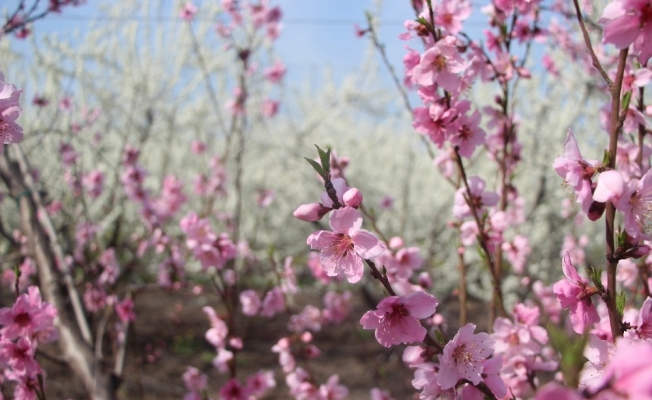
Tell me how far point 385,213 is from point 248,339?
15.9 feet

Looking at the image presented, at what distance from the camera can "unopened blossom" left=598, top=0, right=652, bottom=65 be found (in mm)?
973

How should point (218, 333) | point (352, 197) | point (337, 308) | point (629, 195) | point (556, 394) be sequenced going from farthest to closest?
1. point (337, 308)
2. point (218, 333)
3. point (352, 197)
4. point (629, 195)
5. point (556, 394)

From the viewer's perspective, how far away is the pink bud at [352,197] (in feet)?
3.52

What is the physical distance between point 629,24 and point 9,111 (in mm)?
1369

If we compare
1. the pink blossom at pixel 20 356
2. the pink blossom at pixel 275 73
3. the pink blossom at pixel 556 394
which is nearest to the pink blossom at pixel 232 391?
the pink blossom at pixel 20 356

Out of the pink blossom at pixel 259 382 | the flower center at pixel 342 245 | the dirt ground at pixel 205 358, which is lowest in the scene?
the dirt ground at pixel 205 358

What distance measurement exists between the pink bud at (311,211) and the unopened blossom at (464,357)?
0.40 metres

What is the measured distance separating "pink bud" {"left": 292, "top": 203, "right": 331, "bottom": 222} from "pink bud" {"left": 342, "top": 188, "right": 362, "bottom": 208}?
0.06 meters

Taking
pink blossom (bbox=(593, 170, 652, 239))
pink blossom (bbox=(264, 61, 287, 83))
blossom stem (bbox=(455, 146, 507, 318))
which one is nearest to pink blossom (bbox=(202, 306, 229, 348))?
blossom stem (bbox=(455, 146, 507, 318))

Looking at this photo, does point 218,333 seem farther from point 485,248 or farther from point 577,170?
point 577,170

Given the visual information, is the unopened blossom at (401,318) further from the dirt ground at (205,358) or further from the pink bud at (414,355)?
the dirt ground at (205,358)

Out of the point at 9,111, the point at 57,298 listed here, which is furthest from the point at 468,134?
the point at 57,298

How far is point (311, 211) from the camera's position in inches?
44.4

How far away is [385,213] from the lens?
10.7 metres
